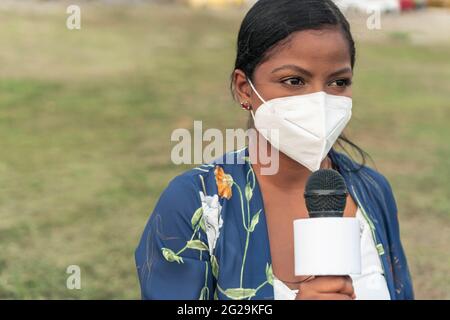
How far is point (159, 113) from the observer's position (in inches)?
470

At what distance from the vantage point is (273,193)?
307cm

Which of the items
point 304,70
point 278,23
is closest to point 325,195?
point 304,70

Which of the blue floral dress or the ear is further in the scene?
the ear

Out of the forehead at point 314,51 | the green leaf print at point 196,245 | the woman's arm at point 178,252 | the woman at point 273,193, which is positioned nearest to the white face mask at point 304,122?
the woman at point 273,193

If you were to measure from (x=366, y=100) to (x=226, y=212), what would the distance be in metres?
11.0

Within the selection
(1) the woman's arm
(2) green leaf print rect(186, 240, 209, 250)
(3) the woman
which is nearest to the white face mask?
(3) the woman

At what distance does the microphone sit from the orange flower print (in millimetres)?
569

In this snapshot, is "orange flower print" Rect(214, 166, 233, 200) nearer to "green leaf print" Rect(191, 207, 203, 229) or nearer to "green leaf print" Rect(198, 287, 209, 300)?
"green leaf print" Rect(191, 207, 203, 229)

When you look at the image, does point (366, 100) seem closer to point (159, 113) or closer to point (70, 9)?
point (159, 113)

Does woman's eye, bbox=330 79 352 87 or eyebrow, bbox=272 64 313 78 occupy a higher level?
eyebrow, bbox=272 64 313 78

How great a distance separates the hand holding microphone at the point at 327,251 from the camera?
2287 millimetres

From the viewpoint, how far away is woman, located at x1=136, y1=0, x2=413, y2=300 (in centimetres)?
283

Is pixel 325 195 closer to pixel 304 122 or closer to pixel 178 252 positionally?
pixel 178 252

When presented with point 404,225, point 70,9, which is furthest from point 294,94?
point 70,9
